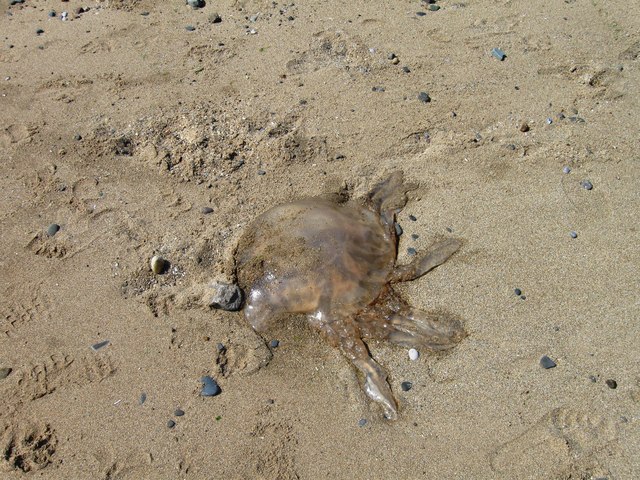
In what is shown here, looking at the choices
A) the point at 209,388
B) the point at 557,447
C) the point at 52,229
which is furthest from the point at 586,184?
the point at 52,229

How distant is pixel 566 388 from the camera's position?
3100 mm

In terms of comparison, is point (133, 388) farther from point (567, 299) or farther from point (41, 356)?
point (567, 299)

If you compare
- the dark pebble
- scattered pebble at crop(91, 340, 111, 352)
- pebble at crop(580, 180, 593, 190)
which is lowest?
the dark pebble

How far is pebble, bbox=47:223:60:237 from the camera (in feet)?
12.6

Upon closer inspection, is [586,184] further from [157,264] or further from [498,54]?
[157,264]

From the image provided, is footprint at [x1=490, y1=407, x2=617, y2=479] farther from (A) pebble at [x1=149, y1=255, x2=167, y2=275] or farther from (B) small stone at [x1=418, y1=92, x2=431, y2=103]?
(B) small stone at [x1=418, y1=92, x2=431, y2=103]

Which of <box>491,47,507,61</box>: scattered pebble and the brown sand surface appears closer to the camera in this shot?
the brown sand surface

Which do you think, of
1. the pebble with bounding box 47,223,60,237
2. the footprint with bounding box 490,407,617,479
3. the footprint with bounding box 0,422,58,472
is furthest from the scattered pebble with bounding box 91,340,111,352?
the footprint with bounding box 490,407,617,479

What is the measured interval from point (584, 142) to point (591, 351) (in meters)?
1.68

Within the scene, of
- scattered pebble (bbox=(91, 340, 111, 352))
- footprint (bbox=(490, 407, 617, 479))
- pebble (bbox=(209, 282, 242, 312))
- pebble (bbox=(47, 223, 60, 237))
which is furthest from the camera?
pebble (bbox=(47, 223, 60, 237))

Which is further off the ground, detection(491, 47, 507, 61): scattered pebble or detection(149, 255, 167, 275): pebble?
detection(491, 47, 507, 61): scattered pebble

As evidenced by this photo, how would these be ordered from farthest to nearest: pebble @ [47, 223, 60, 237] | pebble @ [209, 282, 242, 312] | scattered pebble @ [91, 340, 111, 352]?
pebble @ [47, 223, 60, 237]
pebble @ [209, 282, 242, 312]
scattered pebble @ [91, 340, 111, 352]

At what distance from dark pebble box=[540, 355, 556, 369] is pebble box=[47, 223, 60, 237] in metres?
2.99

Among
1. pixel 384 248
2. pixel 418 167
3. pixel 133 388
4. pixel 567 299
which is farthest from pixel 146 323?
pixel 567 299
